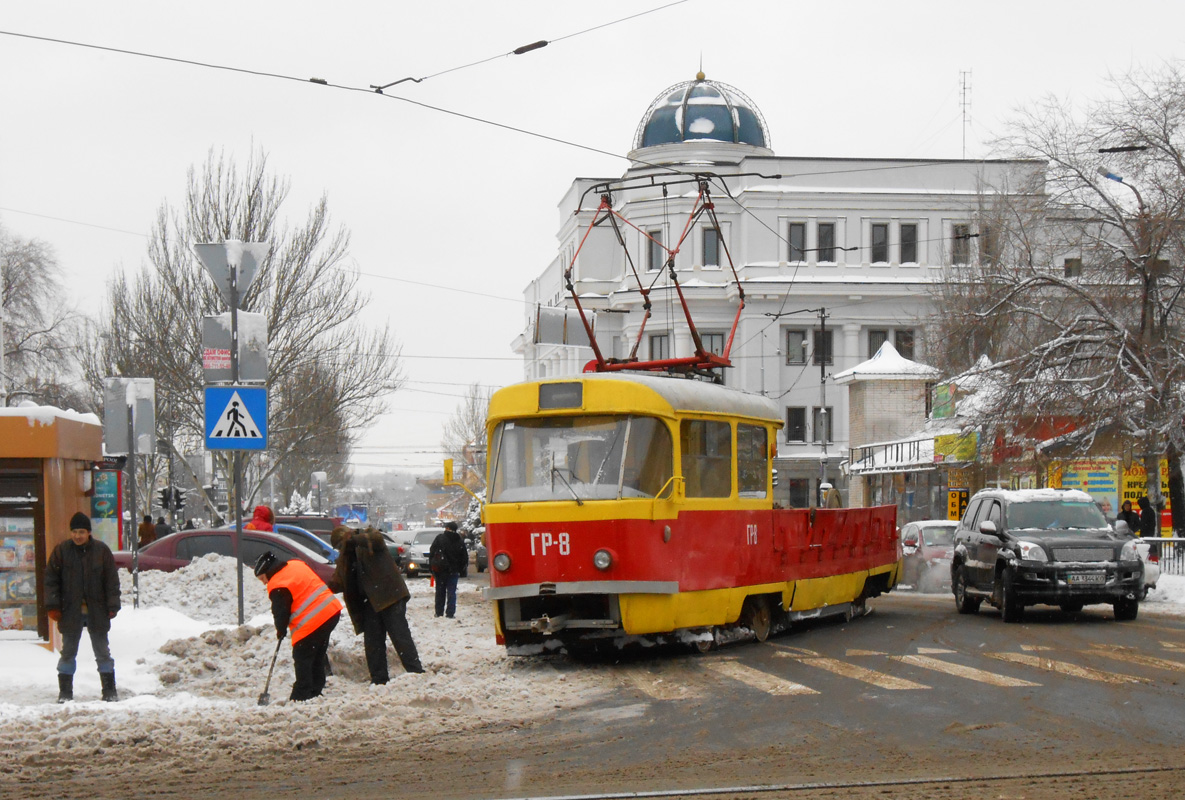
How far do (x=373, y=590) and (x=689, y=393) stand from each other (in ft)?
13.1

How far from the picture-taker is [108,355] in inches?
1689

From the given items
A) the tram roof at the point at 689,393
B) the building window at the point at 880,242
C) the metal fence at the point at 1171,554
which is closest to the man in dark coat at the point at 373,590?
the tram roof at the point at 689,393

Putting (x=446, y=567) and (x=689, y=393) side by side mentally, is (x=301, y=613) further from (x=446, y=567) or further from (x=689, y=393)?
(x=446, y=567)

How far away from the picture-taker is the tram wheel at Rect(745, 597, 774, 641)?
678 inches

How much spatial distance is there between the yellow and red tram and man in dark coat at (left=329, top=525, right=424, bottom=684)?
146 cm

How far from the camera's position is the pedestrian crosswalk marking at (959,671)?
12.9m

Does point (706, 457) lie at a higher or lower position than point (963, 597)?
higher

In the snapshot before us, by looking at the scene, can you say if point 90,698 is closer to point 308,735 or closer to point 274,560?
point 274,560

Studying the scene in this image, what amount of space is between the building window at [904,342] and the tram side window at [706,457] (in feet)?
185

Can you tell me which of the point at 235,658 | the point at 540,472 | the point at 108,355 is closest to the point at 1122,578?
the point at 540,472

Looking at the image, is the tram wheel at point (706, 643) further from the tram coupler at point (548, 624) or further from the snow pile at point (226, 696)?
the tram coupler at point (548, 624)

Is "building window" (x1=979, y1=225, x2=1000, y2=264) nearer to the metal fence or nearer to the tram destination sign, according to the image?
the metal fence

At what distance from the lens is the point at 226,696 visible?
1312 cm

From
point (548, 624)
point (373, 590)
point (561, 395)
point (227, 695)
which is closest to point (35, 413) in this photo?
point (227, 695)
